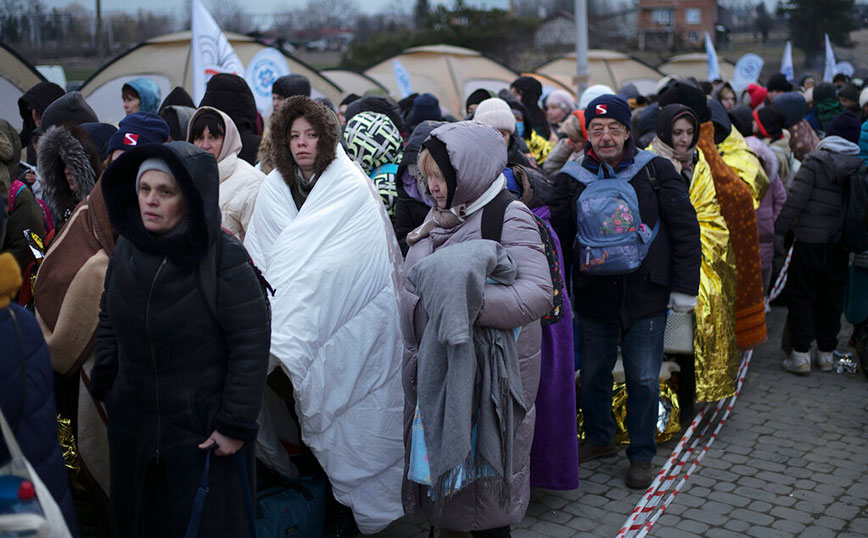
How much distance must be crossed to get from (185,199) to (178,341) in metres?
0.48

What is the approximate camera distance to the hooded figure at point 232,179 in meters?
4.63

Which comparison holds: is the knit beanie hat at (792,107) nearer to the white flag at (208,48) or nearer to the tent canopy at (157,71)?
the white flag at (208,48)

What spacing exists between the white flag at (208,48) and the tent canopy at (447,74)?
1128 centimetres

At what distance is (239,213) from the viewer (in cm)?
464

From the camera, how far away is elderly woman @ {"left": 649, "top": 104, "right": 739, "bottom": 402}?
17.3 ft

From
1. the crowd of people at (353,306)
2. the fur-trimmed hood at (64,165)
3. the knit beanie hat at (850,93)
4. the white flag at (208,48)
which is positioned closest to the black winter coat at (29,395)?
the crowd of people at (353,306)

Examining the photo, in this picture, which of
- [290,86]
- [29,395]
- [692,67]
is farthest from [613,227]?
[692,67]

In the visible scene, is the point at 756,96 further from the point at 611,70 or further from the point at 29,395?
the point at 611,70

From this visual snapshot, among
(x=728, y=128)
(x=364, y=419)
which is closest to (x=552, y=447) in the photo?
(x=364, y=419)

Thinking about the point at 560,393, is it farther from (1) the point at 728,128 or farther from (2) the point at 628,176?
(1) the point at 728,128

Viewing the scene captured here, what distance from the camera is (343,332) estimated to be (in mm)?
3838

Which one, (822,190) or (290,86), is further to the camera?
(290,86)

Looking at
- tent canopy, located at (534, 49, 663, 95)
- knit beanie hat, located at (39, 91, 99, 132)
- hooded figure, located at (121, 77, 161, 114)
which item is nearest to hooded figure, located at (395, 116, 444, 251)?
knit beanie hat, located at (39, 91, 99, 132)

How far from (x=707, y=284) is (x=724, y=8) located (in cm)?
5190
